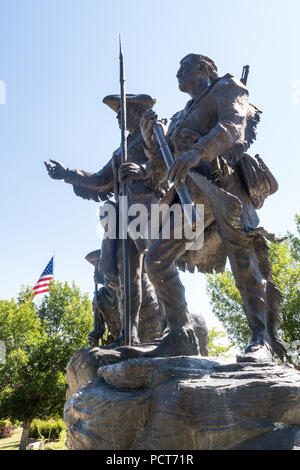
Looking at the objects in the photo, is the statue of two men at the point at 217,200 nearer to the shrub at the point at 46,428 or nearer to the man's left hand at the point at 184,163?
the man's left hand at the point at 184,163

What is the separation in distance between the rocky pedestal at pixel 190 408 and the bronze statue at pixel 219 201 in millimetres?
344

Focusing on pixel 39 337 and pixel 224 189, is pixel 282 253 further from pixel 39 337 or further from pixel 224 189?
pixel 224 189

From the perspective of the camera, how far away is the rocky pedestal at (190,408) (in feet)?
7.74

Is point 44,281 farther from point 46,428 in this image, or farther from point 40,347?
point 46,428

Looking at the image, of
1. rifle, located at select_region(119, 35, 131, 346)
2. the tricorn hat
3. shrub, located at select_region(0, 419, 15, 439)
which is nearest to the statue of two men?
rifle, located at select_region(119, 35, 131, 346)

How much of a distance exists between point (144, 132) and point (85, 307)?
720 inches

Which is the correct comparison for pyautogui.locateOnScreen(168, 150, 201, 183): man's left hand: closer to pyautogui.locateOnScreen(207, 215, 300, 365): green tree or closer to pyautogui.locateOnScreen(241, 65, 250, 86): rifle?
pyautogui.locateOnScreen(241, 65, 250, 86): rifle

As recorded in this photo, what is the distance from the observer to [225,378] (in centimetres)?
260

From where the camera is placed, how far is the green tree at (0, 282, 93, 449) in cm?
1820

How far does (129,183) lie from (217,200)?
5.27 ft

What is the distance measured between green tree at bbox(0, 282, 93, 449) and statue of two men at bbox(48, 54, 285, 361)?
16.6 meters

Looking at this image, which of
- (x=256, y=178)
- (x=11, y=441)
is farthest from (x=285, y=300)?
(x=11, y=441)

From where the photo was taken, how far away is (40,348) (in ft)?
63.9

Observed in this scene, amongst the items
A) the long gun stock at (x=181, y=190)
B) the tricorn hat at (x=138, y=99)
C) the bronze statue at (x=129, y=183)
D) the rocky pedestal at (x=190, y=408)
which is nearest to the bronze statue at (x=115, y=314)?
the bronze statue at (x=129, y=183)
